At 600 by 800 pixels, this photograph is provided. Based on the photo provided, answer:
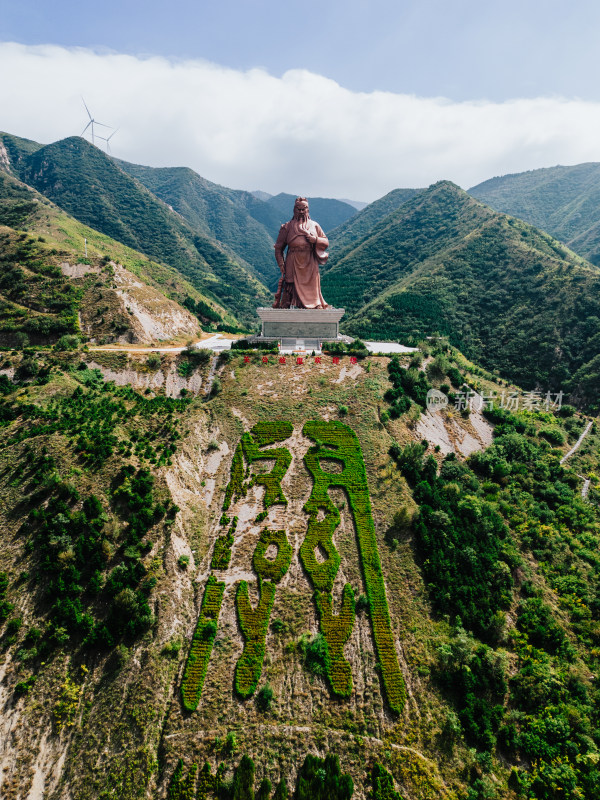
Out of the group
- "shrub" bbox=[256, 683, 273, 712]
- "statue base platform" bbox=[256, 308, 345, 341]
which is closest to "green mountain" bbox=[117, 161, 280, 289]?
"statue base platform" bbox=[256, 308, 345, 341]

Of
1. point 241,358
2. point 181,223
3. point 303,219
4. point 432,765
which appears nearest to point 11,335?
point 241,358

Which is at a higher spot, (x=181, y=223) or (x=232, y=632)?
(x=181, y=223)

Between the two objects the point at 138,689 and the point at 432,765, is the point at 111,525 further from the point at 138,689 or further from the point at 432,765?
the point at 432,765

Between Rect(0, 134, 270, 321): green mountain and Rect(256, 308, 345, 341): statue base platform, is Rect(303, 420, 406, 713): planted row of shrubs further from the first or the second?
Result: Rect(0, 134, 270, 321): green mountain

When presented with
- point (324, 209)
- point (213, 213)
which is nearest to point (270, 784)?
point (213, 213)

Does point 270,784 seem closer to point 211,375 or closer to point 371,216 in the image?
point 211,375

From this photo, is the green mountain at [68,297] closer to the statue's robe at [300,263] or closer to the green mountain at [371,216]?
the statue's robe at [300,263]

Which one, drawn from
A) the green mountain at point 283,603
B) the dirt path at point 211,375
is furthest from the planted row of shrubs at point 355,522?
the dirt path at point 211,375
